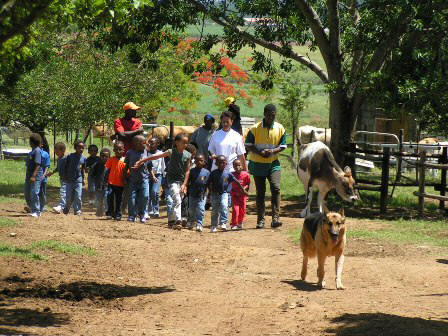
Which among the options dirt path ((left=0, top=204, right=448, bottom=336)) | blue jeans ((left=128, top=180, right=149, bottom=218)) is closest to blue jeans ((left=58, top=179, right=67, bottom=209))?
blue jeans ((left=128, top=180, right=149, bottom=218))

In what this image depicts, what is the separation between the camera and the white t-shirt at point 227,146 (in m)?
15.2

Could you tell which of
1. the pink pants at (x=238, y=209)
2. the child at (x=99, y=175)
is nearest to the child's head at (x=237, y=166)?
the pink pants at (x=238, y=209)

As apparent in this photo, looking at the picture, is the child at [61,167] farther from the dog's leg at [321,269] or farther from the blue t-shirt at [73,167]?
the dog's leg at [321,269]

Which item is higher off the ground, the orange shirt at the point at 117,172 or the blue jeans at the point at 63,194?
the orange shirt at the point at 117,172

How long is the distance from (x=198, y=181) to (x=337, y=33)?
6351 mm

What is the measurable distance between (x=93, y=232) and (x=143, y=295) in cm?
449

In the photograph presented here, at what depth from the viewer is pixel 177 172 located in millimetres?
15078

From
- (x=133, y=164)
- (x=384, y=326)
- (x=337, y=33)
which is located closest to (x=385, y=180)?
(x=337, y=33)

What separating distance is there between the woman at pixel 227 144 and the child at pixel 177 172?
512mm

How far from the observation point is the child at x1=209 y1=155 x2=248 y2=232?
1475 cm

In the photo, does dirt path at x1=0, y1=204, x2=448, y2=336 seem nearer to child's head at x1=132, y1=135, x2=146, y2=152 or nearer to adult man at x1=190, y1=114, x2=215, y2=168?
child's head at x1=132, y1=135, x2=146, y2=152

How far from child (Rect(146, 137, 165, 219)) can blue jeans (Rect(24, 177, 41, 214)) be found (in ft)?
7.36

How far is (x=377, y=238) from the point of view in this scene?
13.8 meters

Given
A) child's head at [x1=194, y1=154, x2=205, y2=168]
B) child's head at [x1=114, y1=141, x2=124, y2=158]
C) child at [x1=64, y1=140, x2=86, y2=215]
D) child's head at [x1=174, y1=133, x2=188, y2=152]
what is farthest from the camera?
child at [x1=64, y1=140, x2=86, y2=215]
